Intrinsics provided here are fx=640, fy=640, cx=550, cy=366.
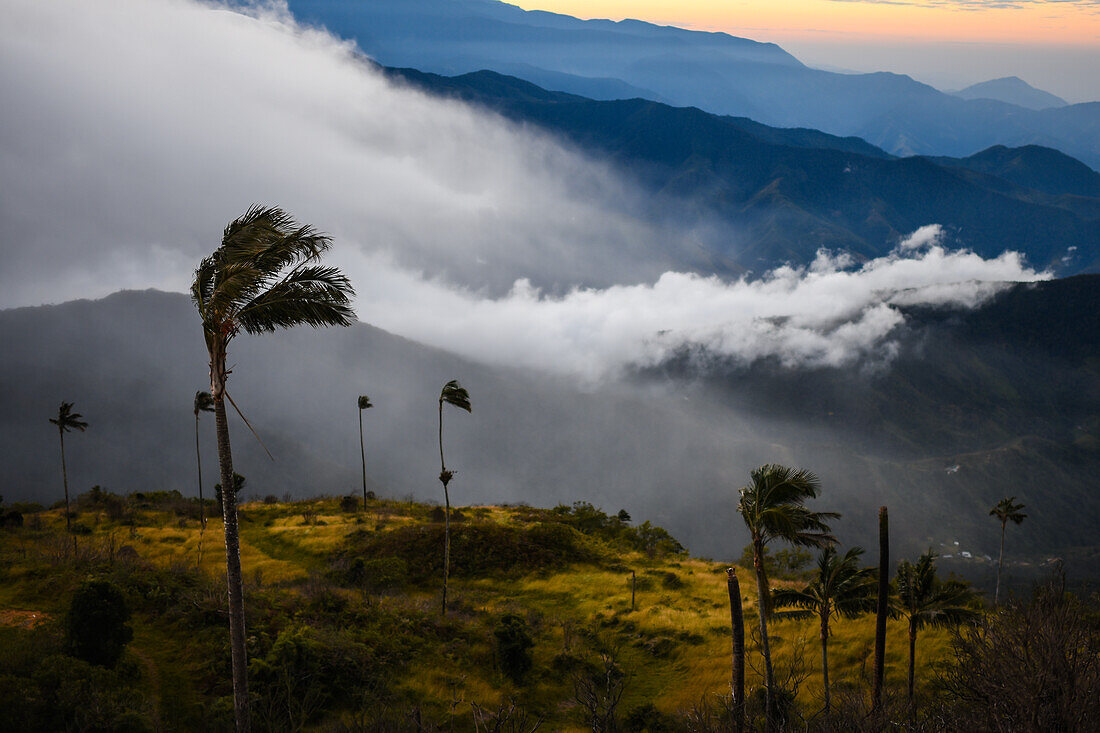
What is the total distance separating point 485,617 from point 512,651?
21.1 ft

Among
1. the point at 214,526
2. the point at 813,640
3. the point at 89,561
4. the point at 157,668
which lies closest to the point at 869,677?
the point at 813,640

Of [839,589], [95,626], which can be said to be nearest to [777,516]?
[839,589]

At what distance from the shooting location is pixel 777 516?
1816cm

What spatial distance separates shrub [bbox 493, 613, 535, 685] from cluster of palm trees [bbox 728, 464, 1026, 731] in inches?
414

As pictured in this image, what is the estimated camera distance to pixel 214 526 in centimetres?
5197

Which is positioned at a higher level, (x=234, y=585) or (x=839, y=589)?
(x=234, y=585)

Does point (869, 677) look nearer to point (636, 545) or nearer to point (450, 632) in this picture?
point (450, 632)

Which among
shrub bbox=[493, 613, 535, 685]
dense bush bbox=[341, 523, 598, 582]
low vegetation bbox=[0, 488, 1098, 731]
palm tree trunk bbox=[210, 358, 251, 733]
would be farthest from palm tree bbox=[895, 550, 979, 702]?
dense bush bbox=[341, 523, 598, 582]

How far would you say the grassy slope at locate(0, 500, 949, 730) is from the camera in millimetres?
24531

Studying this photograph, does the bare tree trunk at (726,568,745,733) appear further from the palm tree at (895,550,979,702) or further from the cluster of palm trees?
the palm tree at (895,550,979,702)

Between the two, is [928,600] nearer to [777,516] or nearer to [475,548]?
[777,516]

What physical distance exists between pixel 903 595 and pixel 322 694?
74.2ft

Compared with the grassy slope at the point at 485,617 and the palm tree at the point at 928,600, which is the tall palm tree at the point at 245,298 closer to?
the grassy slope at the point at 485,617

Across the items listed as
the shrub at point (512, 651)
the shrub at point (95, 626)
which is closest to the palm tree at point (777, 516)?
the shrub at point (512, 651)
